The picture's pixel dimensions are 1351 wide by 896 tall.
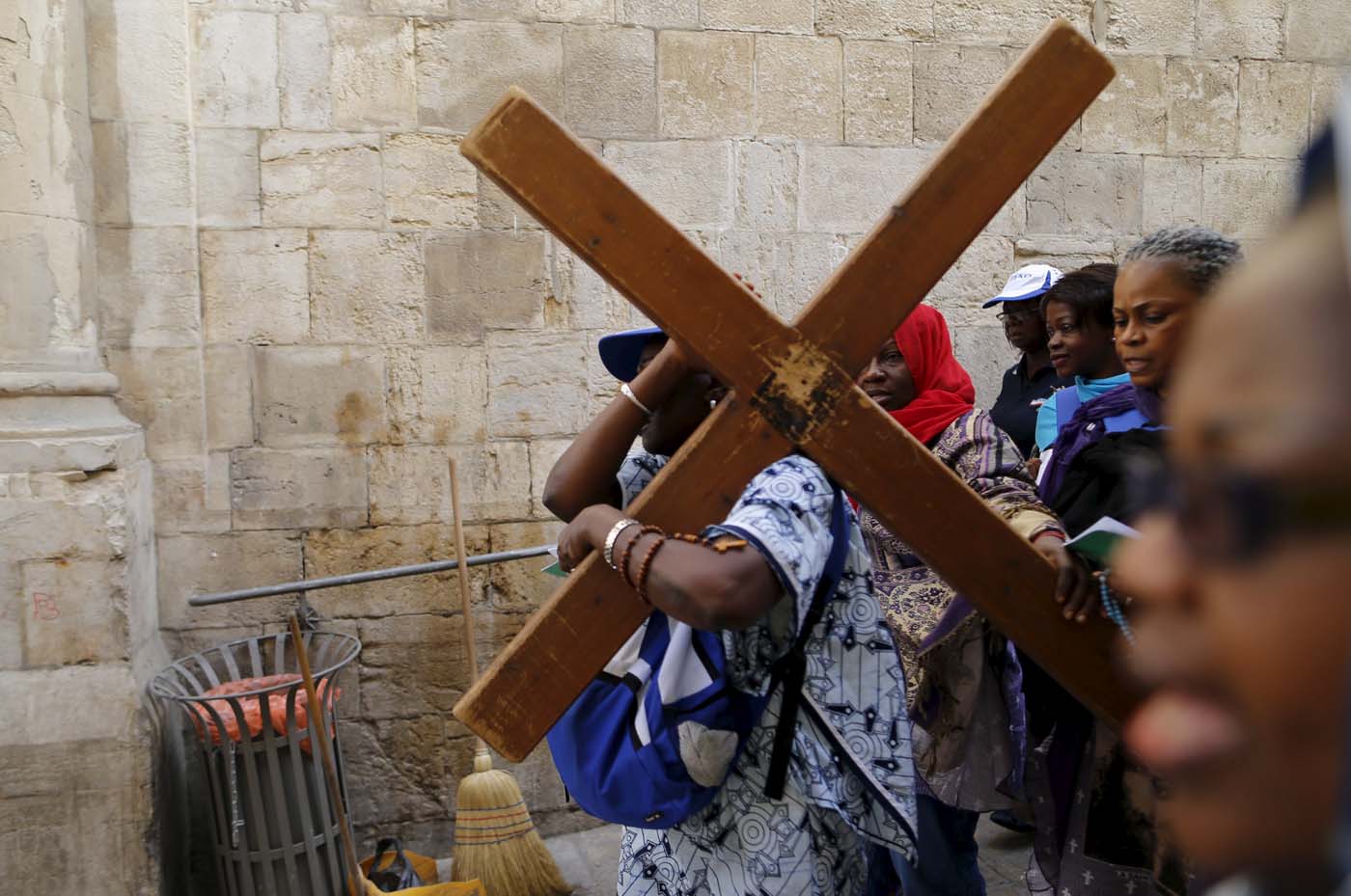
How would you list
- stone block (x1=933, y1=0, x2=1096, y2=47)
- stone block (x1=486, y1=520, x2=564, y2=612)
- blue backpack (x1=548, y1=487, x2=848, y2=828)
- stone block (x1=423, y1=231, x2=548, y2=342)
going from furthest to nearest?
stone block (x1=933, y1=0, x2=1096, y2=47), stone block (x1=486, y1=520, x2=564, y2=612), stone block (x1=423, y1=231, x2=548, y2=342), blue backpack (x1=548, y1=487, x2=848, y2=828)

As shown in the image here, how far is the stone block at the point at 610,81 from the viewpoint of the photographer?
4215 mm

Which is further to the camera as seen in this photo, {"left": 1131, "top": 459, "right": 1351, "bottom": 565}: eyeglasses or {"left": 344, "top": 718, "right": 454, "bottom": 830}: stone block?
{"left": 344, "top": 718, "right": 454, "bottom": 830}: stone block

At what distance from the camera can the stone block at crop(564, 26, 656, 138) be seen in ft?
13.8

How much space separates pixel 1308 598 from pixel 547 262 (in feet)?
13.3

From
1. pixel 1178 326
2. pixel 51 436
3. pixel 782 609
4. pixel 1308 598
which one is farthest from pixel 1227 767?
pixel 51 436

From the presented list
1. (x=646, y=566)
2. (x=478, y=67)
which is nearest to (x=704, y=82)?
(x=478, y=67)

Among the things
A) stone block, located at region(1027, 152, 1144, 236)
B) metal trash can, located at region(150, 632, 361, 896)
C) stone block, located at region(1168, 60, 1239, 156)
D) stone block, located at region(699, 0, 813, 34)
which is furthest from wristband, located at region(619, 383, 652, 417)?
stone block, located at region(1168, 60, 1239, 156)

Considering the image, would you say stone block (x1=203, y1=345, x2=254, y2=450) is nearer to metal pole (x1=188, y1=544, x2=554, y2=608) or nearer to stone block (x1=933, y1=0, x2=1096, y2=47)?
metal pole (x1=188, y1=544, x2=554, y2=608)

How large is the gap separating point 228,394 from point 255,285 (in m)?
0.44

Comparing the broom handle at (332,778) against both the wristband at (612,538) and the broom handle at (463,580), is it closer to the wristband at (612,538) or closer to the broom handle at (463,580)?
the broom handle at (463,580)

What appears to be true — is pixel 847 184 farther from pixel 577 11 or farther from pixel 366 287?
pixel 366 287

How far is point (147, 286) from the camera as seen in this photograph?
153 inches

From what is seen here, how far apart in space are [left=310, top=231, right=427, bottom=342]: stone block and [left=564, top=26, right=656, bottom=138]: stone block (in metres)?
0.88

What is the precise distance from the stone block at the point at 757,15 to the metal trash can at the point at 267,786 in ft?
9.61
